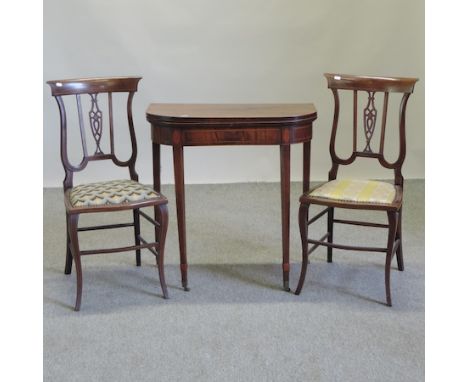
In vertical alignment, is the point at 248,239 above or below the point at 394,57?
below

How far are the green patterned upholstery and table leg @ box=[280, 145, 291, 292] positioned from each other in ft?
1.98

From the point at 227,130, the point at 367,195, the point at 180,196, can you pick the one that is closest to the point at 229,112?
the point at 227,130

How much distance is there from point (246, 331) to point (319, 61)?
2.99 meters

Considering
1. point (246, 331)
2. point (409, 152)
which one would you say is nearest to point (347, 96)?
point (409, 152)

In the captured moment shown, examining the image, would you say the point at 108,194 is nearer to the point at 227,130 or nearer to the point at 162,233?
the point at 162,233

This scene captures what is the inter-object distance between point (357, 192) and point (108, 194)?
119cm

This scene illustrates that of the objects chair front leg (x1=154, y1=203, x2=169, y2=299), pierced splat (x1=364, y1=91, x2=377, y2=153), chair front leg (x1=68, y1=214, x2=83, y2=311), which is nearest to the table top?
pierced splat (x1=364, y1=91, x2=377, y2=153)

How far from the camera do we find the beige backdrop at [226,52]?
208 inches

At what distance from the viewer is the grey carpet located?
271 cm

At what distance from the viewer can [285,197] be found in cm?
335

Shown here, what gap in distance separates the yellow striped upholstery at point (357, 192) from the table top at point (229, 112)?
36cm

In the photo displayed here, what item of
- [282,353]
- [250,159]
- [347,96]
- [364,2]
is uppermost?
[364,2]

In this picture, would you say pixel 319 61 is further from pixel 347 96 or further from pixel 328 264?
pixel 328 264
